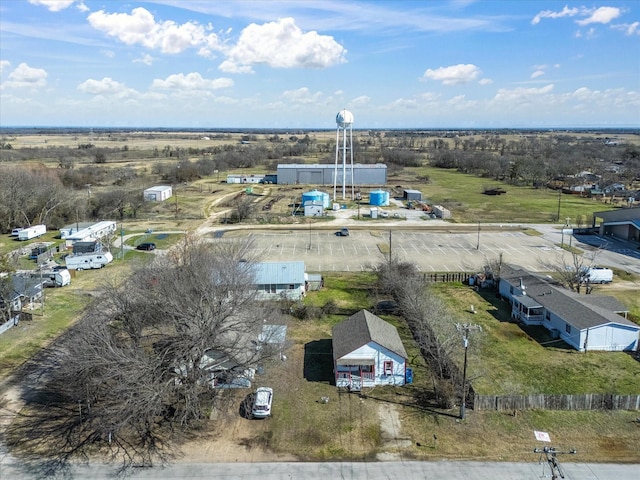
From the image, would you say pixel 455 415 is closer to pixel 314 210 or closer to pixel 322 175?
pixel 314 210

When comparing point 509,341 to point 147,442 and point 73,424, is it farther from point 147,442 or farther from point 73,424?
point 73,424

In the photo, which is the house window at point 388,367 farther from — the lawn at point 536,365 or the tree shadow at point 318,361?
the lawn at point 536,365

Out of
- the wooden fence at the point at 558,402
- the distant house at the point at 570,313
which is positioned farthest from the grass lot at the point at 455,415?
the distant house at the point at 570,313

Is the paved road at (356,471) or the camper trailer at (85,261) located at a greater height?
the camper trailer at (85,261)

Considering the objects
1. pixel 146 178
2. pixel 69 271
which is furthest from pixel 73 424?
pixel 146 178

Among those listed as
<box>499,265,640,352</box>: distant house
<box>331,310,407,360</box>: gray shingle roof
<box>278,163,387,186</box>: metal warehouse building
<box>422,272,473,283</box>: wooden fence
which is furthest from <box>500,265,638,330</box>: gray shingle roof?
<box>278,163,387,186</box>: metal warehouse building
